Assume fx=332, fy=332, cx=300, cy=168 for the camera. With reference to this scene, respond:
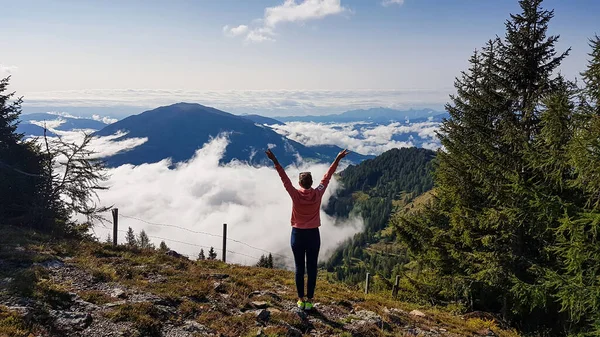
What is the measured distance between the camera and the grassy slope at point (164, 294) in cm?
781

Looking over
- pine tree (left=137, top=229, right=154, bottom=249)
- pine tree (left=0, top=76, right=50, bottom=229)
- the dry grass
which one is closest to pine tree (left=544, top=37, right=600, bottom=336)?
the dry grass

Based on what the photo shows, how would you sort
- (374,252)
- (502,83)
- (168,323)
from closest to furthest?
(168,323) < (502,83) < (374,252)

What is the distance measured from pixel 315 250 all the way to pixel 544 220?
9.91 metres

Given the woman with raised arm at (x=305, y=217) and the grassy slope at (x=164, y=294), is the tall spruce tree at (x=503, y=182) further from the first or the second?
the woman with raised arm at (x=305, y=217)

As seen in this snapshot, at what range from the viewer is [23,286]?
838 cm

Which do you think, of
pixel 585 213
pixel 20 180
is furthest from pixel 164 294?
pixel 20 180

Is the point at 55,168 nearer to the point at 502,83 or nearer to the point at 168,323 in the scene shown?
the point at 168,323

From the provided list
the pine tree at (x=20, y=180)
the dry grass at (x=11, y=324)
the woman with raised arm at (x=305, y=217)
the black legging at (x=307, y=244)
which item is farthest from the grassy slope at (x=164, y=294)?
the pine tree at (x=20, y=180)

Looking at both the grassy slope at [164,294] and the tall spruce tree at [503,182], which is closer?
the grassy slope at [164,294]

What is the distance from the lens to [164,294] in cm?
946

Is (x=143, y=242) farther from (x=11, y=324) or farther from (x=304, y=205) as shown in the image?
(x=304, y=205)

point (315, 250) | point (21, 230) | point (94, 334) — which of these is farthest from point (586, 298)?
point (21, 230)

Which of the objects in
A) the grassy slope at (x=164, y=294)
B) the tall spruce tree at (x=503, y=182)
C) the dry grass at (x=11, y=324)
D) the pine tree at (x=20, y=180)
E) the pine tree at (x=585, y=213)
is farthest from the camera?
the pine tree at (x=20, y=180)

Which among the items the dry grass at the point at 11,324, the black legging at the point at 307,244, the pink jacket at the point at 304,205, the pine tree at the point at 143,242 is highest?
the pink jacket at the point at 304,205
